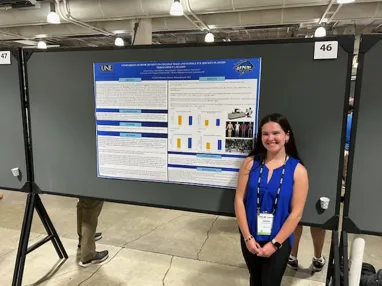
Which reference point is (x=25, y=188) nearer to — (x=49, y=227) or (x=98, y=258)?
(x=49, y=227)

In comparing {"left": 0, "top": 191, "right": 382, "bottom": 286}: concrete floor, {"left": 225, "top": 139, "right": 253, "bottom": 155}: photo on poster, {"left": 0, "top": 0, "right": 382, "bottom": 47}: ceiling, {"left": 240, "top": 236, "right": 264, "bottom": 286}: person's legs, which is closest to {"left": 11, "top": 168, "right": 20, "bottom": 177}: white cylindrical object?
{"left": 0, "top": 191, "right": 382, "bottom": 286}: concrete floor

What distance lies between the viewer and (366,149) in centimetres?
154

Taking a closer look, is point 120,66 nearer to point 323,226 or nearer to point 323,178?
point 323,178

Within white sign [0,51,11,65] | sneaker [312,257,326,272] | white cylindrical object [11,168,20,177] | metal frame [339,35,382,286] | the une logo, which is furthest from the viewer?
sneaker [312,257,326,272]

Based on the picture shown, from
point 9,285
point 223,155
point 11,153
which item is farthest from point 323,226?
point 9,285

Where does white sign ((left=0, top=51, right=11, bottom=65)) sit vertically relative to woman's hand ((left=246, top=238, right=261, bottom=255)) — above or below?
above

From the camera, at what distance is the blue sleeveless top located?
1546 millimetres

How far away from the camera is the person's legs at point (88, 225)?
2.57m

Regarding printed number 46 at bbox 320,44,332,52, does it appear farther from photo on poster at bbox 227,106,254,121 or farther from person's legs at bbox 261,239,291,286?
person's legs at bbox 261,239,291,286

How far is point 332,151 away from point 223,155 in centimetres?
59

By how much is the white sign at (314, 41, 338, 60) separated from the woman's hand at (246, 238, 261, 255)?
39.8 inches

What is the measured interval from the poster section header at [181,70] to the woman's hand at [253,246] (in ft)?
2.90

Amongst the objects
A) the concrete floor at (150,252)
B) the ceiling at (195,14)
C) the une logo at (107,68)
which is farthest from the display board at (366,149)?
the ceiling at (195,14)

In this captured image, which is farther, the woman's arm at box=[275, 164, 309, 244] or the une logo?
the une logo
